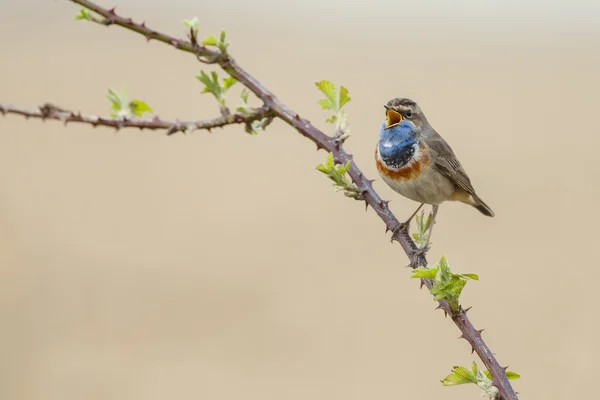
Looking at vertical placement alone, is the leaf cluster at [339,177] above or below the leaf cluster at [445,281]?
above

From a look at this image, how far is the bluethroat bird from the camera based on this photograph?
401 cm

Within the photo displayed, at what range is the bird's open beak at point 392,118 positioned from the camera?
3.93 metres

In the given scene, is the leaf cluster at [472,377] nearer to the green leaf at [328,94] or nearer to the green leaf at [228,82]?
the green leaf at [328,94]

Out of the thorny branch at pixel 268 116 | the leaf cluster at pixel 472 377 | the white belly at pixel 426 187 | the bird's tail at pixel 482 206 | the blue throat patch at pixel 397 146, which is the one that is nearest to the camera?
the thorny branch at pixel 268 116

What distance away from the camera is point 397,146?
4.16m

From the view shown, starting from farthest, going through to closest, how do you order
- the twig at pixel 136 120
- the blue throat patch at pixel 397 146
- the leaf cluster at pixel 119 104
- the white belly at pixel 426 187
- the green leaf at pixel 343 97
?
1. the white belly at pixel 426 187
2. the blue throat patch at pixel 397 146
3. the green leaf at pixel 343 97
4. the leaf cluster at pixel 119 104
5. the twig at pixel 136 120

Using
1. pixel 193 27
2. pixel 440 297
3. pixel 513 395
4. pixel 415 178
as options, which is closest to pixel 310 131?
pixel 193 27

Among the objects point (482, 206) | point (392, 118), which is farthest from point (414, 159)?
point (482, 206)

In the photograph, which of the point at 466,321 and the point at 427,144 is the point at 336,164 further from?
the point at 427,144

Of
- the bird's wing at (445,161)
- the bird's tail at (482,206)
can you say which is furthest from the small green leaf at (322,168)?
the bird's tail at (482,206)

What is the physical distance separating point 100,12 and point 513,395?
143cm

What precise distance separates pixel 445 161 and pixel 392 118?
2.59ft

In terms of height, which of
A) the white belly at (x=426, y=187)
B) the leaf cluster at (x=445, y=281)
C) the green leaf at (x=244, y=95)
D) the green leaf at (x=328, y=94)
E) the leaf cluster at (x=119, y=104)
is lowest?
the leaf cluster at (x=445, y=281)

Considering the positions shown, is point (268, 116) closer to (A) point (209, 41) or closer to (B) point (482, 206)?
(A) point (209, 41)
